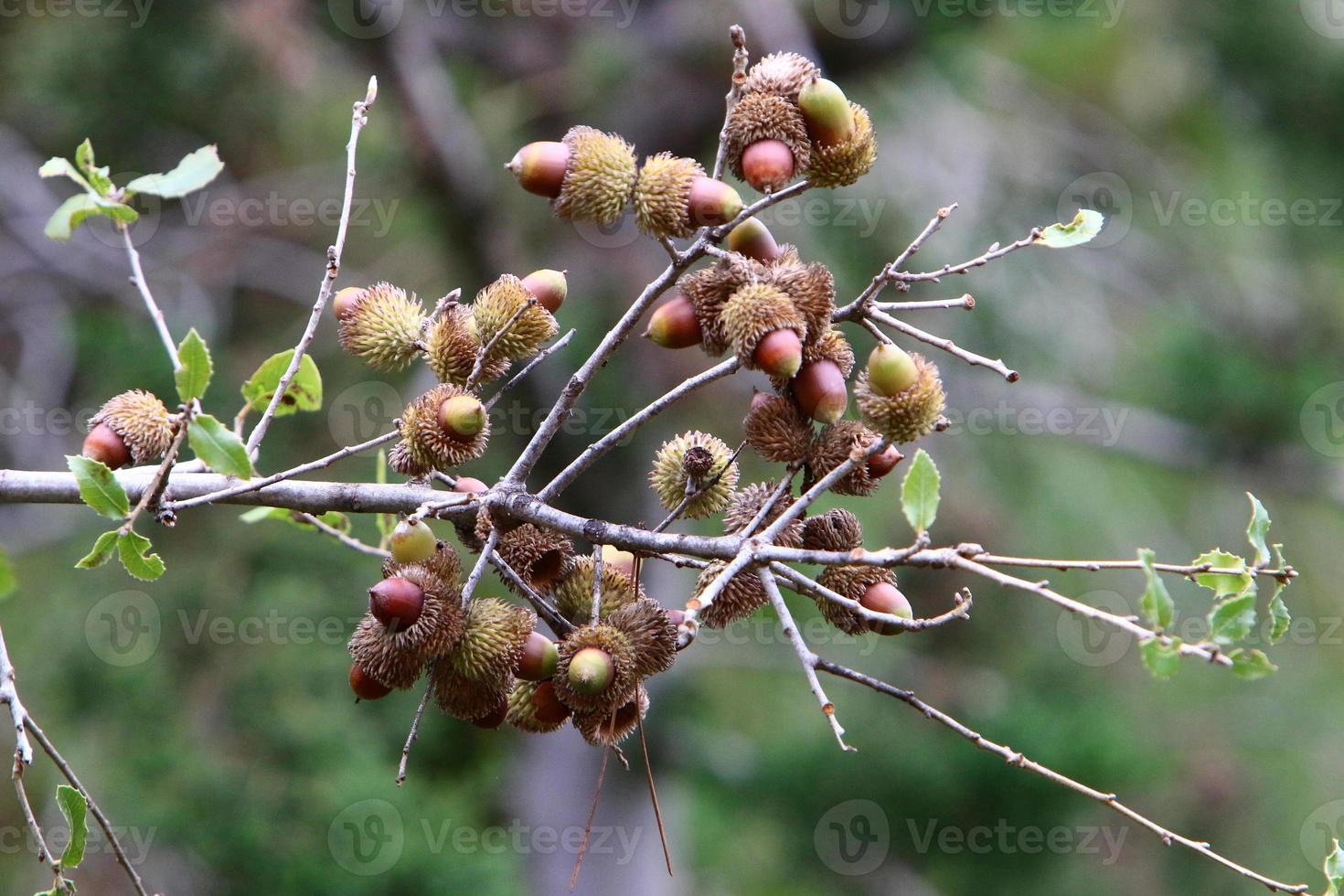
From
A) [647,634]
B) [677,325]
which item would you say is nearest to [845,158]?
[677,325]

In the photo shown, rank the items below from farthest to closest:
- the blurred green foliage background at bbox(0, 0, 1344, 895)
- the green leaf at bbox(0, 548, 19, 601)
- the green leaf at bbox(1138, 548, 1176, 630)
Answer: the blurred green foliage background at bbox(0, 0, 1344, 895) → the green leaf at bbox(0, 548, 19, 601) → the green leaf at bbox(1138, 548, 1176, 630)

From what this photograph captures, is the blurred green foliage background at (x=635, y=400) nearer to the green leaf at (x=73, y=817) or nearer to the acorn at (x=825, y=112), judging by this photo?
the green leaf at (x=73, y=817)

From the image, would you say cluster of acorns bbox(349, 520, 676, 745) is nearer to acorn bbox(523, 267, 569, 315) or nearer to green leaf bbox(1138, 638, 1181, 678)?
acorn bbox(523, 267, 569, 315)

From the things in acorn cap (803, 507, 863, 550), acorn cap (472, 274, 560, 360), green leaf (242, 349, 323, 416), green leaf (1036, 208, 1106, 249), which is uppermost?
green leaf (1036, 208, 1106, 249)

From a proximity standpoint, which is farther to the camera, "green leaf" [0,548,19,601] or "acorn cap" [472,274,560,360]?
"green leaf" [0,548,19,601]

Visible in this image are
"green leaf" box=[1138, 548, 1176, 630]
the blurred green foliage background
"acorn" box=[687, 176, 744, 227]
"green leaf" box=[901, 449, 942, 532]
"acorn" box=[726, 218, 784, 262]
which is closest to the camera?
"green leaf" box=[1138, 548, 1176, 630]

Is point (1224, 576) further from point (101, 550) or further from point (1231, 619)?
point (101, 550)

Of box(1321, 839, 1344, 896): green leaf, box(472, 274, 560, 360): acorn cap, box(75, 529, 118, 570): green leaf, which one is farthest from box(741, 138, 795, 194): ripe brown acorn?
box(1321, 839, 1344, 896): green leaf

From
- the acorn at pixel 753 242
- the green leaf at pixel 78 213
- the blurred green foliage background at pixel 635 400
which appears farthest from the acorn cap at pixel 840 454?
the blurred green foliage background at pixel 635 400
